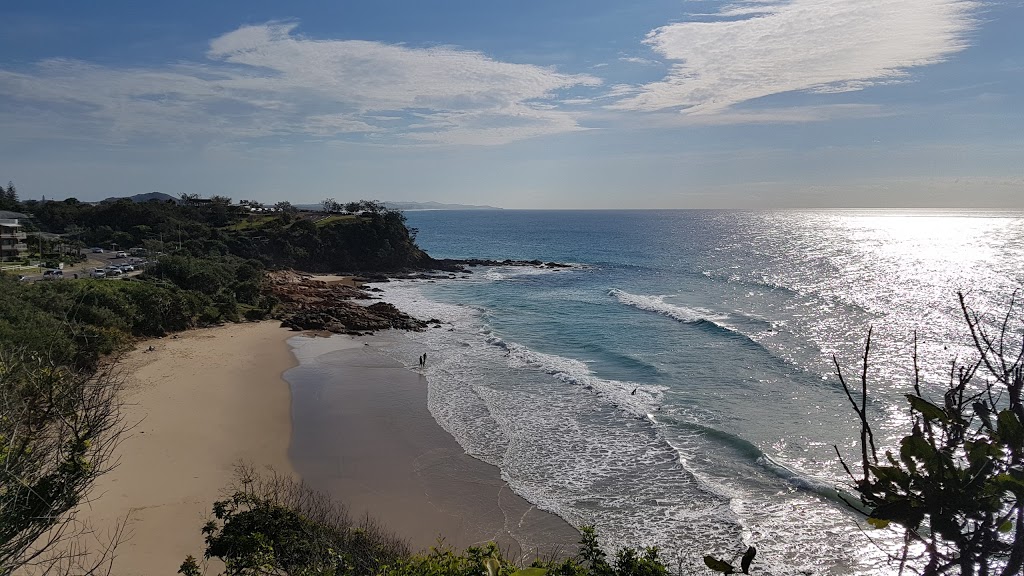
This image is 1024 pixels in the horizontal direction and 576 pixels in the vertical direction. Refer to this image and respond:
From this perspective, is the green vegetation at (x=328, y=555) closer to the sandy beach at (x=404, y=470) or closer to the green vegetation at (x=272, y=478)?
the green vegetation at (x=272, y=478)

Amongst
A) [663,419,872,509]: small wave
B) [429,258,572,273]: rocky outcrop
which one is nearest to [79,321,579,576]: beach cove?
[663,419,872,509]: small wave

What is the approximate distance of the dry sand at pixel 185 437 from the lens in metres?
13.0

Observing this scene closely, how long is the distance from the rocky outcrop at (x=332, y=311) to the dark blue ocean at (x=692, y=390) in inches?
102

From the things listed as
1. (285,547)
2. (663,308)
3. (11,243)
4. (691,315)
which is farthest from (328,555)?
(11,243)

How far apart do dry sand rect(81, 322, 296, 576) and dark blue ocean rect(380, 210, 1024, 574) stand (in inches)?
251

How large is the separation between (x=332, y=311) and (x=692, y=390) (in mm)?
25519

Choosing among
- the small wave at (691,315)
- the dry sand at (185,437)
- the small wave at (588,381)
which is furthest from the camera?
the small wave at (691,315)

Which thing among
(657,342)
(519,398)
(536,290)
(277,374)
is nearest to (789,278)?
(536,290)

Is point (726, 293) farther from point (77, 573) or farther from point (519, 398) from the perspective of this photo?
point (77, 573)

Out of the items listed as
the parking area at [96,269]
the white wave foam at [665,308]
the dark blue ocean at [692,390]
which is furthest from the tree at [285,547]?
the parking area at [96,269]

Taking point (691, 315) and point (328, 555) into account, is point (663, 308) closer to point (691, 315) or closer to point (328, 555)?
point (691, 315)

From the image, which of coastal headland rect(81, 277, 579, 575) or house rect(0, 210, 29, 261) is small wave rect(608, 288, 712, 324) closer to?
coastal headland rect(81, 277, 579, 575)

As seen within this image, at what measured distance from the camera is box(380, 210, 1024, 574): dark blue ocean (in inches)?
567

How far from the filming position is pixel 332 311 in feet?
131
